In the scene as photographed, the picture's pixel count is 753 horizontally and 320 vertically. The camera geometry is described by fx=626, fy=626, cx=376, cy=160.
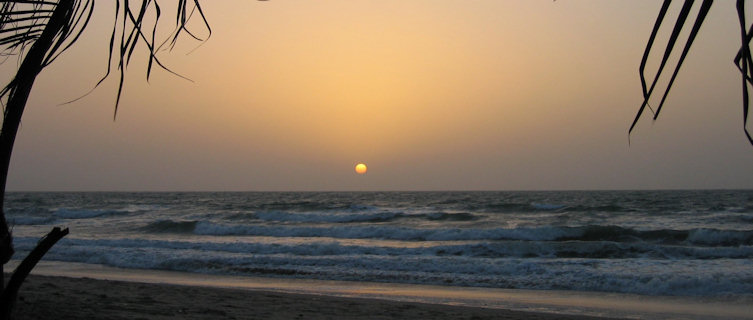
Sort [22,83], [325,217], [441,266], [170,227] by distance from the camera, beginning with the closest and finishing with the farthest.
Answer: [22,83]
[441,266]
[170,227]
[325,217]

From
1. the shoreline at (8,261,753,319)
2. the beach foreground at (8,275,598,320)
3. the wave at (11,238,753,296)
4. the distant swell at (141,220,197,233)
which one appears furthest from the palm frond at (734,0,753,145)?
the distant swell at (141,220,197,233)

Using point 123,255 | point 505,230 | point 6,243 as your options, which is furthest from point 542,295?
point 505,230

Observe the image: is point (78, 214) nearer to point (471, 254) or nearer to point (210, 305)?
point (471, 254)

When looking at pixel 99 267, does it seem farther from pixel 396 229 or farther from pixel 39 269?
pixel 396 229

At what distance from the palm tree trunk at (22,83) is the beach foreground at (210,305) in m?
3.61

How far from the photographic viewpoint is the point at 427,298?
9391mm

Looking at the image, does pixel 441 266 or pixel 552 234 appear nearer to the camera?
pixel 441 266

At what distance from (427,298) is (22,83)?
8.14 meters

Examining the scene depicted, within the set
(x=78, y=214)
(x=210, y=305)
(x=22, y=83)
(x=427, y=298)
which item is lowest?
(x=427, y=298)

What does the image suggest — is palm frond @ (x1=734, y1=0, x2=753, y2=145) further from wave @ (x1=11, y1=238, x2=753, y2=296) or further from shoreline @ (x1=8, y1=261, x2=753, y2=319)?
wave @ (x1=11, y1=238, x2=753, y2=296)

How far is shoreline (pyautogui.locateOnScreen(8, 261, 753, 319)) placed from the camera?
778 centimetres

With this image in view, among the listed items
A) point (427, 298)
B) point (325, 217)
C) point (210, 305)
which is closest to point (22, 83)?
point (210, 305)

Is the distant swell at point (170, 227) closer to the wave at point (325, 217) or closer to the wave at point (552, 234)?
the wave at point (552, 234)

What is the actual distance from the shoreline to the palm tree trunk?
14.0ft
